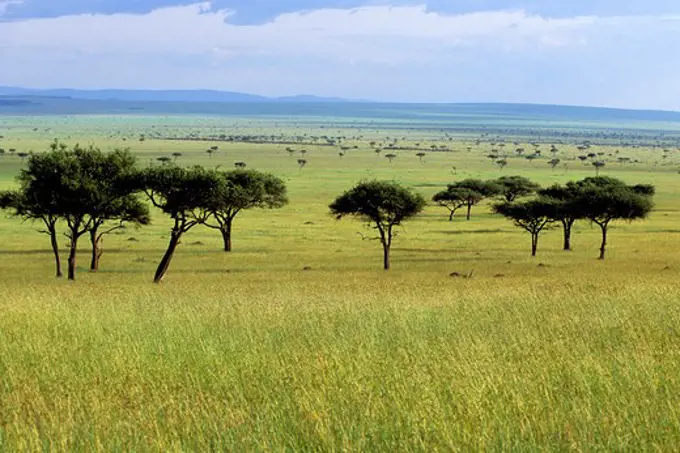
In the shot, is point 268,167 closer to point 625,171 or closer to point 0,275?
point 625,171

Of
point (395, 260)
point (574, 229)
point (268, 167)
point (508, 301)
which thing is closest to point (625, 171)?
point (268, 167)

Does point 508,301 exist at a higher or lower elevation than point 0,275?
higher

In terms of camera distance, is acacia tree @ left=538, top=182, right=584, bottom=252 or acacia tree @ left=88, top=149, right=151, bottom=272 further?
acacia tree @ left=538, top=182, right=584, bottom=252

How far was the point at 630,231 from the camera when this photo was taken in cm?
8438

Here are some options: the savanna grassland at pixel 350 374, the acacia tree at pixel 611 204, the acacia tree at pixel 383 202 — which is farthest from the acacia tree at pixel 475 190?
the savanna grassland at pixel 350 374

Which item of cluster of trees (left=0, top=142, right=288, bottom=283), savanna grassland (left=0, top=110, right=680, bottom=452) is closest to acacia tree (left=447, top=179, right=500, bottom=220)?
cluster of trees (left=0, top=142, right=288, bottom=283)

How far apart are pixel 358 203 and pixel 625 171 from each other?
5912 inches

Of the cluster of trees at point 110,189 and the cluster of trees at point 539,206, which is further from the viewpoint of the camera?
the cluster of trees at point 539,206

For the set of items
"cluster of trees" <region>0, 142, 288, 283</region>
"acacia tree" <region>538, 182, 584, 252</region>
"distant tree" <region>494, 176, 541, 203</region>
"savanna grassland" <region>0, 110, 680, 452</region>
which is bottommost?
"distant tree" <region>494, 176, 541, 203</region>

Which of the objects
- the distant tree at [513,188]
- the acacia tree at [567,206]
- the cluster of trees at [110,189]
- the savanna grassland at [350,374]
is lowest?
the distant tree at [513,188]

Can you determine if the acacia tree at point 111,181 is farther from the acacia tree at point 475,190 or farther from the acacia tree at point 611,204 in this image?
the acacia tree at point 475,190

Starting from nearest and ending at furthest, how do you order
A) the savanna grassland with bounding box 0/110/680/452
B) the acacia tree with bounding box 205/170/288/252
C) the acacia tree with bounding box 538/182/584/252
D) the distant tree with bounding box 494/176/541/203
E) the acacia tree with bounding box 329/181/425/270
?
1. the savanna grassland with bounding box 0/110/680/452
2. the acacia tree with bounding box 329/181/425/270
3. the acacia tree with bounding box 205/170/288/252
4. the acacia tree with bounding box 538/182/584/252
5. the distant tree with bounding box 494/176/541/203

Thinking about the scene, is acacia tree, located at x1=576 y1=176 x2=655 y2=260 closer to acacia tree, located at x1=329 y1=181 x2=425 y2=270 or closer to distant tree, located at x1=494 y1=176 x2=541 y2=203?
acacia tree, located at x1=329 y1=181 x2=425 y2=270

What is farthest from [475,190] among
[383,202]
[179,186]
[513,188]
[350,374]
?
[350,374]
